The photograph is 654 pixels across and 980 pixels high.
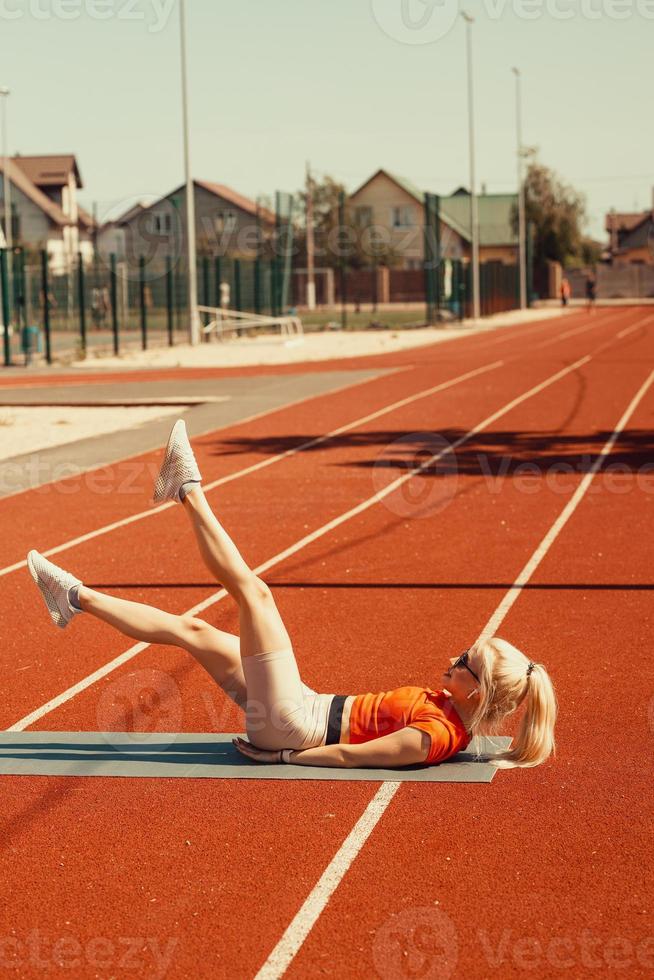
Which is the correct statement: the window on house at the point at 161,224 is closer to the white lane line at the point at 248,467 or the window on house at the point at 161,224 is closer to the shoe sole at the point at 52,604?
the white lane line at the point at 248,467

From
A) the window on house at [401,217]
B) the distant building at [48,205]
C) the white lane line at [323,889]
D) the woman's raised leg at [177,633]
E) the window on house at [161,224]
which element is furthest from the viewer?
the window on house at [401,217]

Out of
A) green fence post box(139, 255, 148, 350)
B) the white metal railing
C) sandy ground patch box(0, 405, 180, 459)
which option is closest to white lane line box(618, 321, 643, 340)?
the white metal railing

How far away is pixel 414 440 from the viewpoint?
57.8 feet

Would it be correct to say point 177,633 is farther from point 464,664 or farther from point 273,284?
point 273,284

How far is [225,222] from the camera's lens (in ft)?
301

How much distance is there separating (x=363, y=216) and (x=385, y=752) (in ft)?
322

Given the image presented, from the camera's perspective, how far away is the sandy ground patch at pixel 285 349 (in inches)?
1319

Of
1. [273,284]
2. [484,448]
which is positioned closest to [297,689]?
[484,448]

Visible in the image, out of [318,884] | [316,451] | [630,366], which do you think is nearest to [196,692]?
[318,884]

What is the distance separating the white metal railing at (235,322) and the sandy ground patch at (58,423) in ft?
60.8

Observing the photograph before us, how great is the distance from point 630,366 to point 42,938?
25.6m

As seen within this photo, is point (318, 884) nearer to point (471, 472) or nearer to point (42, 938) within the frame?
point (42, 938)

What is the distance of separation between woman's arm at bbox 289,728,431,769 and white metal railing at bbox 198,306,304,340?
35.1 metres

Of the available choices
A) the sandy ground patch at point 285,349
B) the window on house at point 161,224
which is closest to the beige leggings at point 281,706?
the sandy ground patch at point 285,349
